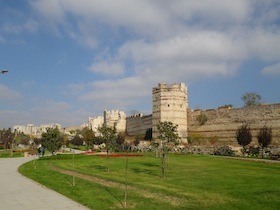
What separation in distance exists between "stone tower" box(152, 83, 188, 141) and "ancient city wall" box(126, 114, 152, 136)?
10373mm

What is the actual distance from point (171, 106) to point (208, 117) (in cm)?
554

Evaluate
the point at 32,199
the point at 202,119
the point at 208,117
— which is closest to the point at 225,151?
the point at 208,117

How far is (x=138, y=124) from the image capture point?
6222 centimetres

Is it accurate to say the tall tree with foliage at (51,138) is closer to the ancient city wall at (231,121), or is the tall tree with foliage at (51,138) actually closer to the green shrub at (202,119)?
the ancient city wall at (231,121)

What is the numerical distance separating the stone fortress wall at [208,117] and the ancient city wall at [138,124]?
10.6m

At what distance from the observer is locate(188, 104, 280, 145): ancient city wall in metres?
35.1

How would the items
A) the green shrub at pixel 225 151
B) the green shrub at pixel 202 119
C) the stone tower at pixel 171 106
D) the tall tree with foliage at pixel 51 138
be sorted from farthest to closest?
the stone tower at pixel 171 106
the green shrub at pixel 202 119
the green shrub at pixel 225 151
the tall tree with foliage at pixel 51 138

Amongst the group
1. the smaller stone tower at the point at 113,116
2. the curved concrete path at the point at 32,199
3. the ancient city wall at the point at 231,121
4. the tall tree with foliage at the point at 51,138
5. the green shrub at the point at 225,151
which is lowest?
the curved concrete path at the point at 32,199

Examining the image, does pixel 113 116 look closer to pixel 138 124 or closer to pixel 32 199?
pixel 138 124

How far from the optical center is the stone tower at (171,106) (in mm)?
45062

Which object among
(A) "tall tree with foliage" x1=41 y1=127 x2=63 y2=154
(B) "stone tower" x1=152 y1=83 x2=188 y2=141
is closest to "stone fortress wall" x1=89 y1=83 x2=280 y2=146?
(B) "stone tower" x1=152 y1=83 x2=188 y2=141

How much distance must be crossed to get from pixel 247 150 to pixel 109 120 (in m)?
49.4

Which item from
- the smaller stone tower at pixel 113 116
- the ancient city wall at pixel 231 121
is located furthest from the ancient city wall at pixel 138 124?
the ancient city wall at pixel 231 121

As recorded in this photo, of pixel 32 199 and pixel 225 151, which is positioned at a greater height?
pixel 225 151
